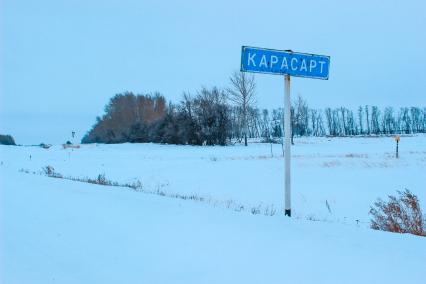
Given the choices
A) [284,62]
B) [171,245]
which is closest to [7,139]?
[284,62]

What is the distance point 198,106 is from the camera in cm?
5294

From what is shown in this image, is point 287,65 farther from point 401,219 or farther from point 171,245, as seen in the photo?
point 401,219

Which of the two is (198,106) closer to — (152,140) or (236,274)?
(152,140)

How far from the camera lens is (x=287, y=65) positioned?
6.86m

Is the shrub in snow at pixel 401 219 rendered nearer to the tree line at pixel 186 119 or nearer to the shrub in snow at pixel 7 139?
the tree line at pixel 186 119

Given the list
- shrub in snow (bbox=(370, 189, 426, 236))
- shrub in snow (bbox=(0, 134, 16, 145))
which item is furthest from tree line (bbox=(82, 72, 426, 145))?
shrub in snow (bbox=(370, 189, 426, 236))

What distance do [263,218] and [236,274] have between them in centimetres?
227

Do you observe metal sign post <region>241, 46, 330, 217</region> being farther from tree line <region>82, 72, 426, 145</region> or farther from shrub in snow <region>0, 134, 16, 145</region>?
shrub in snow <region>0, 134, 16, 145</region>

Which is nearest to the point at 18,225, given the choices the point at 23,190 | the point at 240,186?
the point at 23,190

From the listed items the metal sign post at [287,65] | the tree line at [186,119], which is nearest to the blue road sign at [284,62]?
the metal sign post at [287,65]

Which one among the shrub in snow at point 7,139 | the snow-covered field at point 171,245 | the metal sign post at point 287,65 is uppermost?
the metal sign post at point 287,65

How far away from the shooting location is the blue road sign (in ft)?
21.8

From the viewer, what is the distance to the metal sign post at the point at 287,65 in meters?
6.65

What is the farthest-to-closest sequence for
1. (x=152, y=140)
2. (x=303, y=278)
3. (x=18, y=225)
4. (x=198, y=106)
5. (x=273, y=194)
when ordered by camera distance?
(x=152, y=140) → (x=198, y=106) → (x=273, y=194) → (x=18, y=225) → (x=303, y=278)
